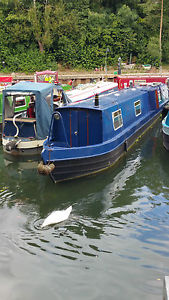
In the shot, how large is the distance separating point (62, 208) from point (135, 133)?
6.85 m

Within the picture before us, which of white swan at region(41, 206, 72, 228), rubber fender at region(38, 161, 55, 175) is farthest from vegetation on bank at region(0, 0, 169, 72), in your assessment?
white swan at region(41, 206, 72, 228)

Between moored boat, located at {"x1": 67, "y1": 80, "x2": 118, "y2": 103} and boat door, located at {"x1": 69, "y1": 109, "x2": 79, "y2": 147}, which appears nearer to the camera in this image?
boat door, located at {"x1": 69, "y1": 109, "x2": 79, "y2": 147}

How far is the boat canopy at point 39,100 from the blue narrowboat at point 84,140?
2.02 m

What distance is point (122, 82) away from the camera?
26.5m

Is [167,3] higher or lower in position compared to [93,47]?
higher

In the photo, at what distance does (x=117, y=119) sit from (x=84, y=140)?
6.87 feet

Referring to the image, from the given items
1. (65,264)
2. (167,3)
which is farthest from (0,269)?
(167,3)

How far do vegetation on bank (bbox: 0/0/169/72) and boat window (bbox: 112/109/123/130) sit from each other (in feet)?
92.2

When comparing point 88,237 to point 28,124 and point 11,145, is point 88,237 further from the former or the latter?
point 28,124

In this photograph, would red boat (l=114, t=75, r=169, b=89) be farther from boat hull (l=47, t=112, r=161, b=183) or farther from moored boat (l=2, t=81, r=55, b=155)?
boat hull (l=47, t=112, r=161, b=183)

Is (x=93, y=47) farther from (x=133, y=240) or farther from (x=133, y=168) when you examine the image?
(x=133, y=240)

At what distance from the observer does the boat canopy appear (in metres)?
12.8

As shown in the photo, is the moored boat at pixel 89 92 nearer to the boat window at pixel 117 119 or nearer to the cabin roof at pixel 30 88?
the cabin roof at pixel 30 88

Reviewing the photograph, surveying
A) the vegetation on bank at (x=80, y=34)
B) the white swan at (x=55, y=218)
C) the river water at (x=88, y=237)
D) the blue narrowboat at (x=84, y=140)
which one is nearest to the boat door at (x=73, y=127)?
the blue narrowboat at (x=84, y=140)
